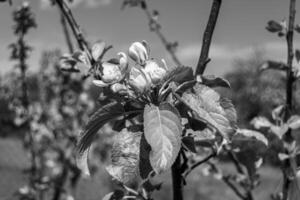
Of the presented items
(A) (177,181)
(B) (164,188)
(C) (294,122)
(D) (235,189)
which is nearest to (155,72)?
(A) (177,181)

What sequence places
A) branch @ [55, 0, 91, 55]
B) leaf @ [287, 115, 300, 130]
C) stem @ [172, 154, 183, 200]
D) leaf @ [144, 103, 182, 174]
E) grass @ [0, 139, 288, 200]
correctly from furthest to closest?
1. grass @ [0, 139, 288, 200]
2. leaf @ [287, 115, 300, 130]
3. branch @ [55, 0, 91, 55]
4. stem @ [172, 154, 183, 200]
5. leaf @ [144, 103, 182, 174]

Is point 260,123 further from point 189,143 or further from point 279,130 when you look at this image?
point 189,143

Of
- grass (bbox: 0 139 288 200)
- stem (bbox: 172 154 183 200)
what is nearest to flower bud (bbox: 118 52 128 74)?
stem (bbox: 172 154 183 200)

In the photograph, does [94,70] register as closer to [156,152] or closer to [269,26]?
[156,152]

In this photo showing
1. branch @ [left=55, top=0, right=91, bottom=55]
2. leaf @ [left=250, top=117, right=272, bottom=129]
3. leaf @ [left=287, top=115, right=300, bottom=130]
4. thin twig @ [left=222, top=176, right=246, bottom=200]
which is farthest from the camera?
thin twig @ [left=222, top=176, right=246, bottom=200]

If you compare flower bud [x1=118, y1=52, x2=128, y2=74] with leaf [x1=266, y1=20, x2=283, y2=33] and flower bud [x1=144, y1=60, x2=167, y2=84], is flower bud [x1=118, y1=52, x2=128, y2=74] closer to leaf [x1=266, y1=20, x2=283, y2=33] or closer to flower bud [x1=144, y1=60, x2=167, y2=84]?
flower bud [x1=144, y1=60, x2=167, y2=84]

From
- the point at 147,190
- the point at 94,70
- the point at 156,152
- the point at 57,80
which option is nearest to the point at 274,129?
the point at 147,190

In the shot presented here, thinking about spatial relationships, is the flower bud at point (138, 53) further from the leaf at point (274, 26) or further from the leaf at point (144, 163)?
the leaf at point (274, 26)
